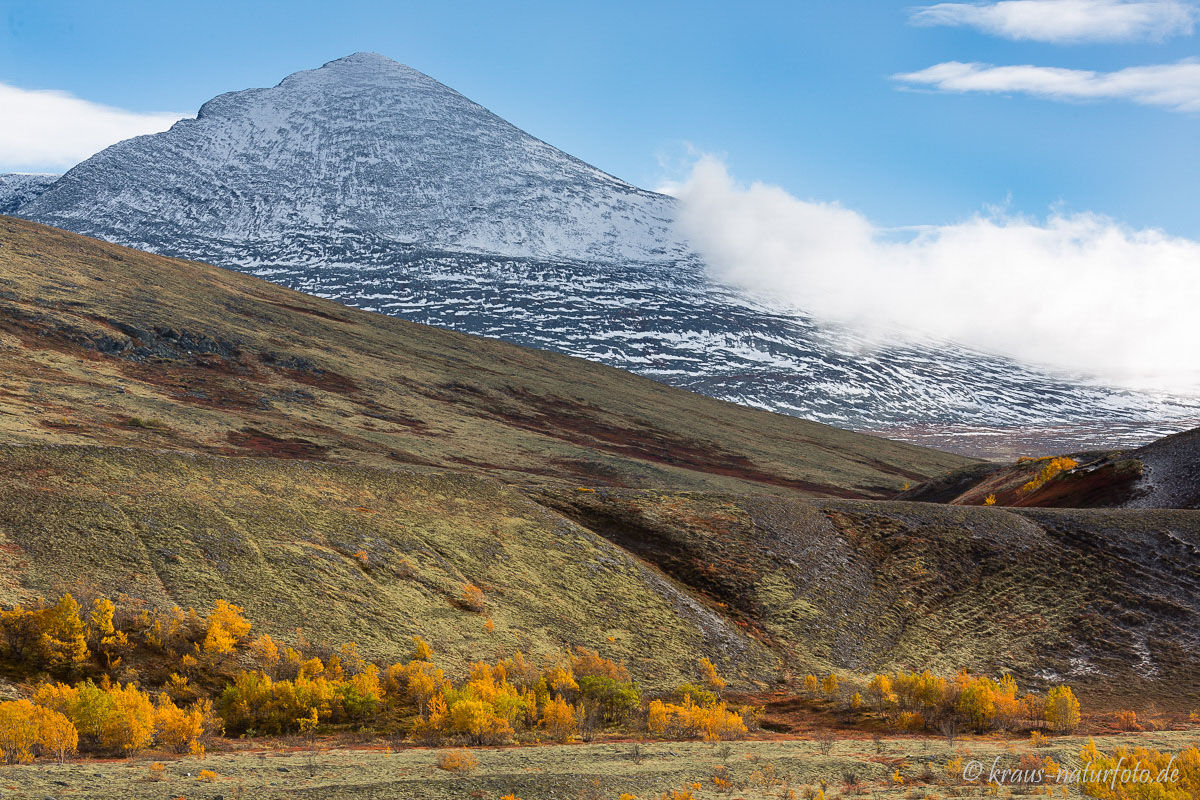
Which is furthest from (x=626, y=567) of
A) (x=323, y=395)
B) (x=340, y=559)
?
(x=323, y=395)

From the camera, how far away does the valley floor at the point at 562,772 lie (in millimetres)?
15828

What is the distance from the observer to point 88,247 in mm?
104562

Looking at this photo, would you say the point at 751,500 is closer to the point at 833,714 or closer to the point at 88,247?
the point at 833,714

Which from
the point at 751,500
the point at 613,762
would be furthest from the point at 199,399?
the point at 613,762

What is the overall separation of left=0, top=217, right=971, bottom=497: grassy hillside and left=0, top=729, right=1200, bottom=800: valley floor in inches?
1205

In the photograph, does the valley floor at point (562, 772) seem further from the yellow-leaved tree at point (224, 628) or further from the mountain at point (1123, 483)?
the mountain at point (1123, 483)

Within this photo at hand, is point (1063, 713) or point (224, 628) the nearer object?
point (224, 628)

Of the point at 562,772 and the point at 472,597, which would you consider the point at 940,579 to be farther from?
the point at 562,772

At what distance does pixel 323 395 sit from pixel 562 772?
68.4m

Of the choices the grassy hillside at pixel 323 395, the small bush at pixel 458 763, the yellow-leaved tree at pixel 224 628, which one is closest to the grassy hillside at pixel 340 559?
the yellow-leaved tree at pixel 224 628

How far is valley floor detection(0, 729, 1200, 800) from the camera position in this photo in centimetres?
1583

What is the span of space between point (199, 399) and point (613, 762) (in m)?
59.9

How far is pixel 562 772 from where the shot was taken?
1823 centimetres

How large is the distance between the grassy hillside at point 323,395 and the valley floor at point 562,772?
1205 inches
